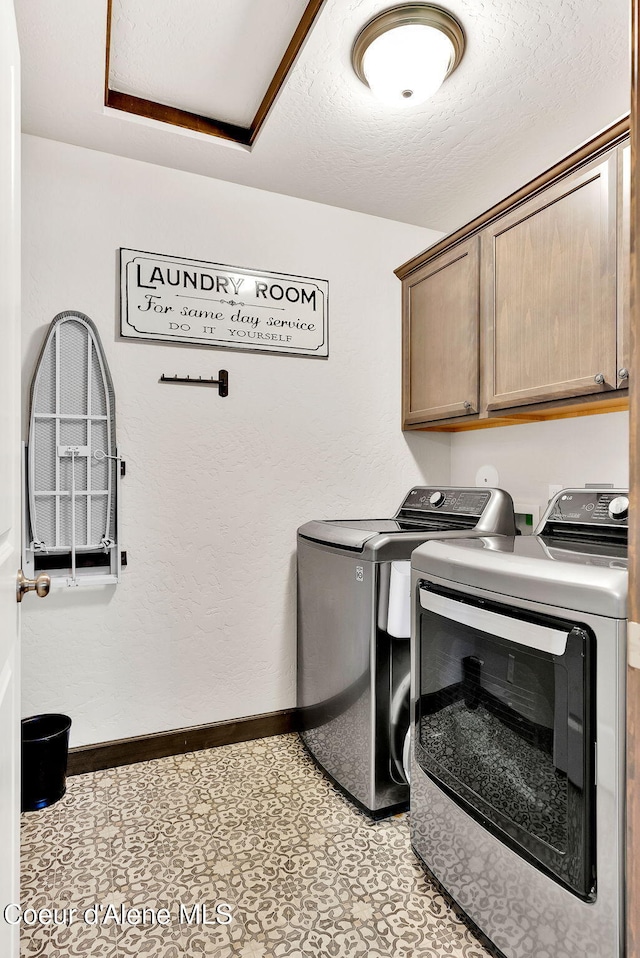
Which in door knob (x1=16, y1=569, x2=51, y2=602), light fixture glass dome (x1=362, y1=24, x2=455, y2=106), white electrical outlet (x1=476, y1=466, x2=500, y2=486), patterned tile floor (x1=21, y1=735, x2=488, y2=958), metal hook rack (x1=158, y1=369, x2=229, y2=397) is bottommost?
patterned tile floor (x1=21, y1=735, x2=488, y2=958)

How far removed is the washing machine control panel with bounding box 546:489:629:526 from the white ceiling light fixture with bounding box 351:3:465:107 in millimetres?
1338

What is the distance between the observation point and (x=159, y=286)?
2.22m

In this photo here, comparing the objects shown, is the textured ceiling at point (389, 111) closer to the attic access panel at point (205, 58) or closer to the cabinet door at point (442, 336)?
the attic access panel at point (205, 58)

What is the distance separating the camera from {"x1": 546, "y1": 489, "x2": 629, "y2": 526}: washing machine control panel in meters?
1.59

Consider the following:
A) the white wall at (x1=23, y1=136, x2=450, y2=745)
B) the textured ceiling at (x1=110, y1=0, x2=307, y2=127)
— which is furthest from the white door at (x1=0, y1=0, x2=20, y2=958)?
the white wall at (x1=23, y1=136, x2=450, y2=745)

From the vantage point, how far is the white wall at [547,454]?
196cm

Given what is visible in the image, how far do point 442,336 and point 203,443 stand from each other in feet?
3.74

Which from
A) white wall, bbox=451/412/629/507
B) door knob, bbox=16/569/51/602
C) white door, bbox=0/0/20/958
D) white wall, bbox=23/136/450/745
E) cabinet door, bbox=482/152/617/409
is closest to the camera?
white door, bbox=0/0/20/958

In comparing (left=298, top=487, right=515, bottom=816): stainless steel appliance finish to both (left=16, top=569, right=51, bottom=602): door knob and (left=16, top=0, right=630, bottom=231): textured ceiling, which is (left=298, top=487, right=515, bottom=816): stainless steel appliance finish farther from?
(left=16, top=0, right=630, bottom=231): textured ceiling

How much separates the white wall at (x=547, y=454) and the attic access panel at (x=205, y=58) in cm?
160

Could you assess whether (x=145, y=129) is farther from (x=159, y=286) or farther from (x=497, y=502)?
(x=497, y=502)

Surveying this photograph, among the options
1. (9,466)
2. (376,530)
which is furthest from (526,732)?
(9,466)

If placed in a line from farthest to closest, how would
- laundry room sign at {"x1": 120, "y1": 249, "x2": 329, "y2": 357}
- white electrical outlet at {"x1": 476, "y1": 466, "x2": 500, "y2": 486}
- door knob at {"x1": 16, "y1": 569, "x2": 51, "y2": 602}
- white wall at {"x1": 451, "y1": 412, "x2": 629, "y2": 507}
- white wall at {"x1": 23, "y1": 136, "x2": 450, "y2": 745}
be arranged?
1. white electrical outlet at {"x1": 476, "y1": 466, "x2": 500, "y2": 486}
2. laundry room sign at {"x1": 120, "y1": 249, "x2": 329, "y2": 357}
3. white wall at {"x1": 23, "y1": 136, "x2": 450, "y2": 745}
4. white wall at {"x1": 451, "y1": 412, "x2": 629, "y2": 507}
5. door knob at {"x1": 16, "y1": 569, "x2": 51, "y2": 602}

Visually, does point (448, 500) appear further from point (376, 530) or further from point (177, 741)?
point (177, 741)
